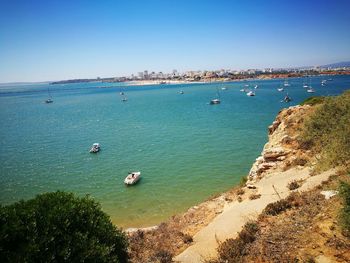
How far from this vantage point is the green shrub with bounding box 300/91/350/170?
1551 cm

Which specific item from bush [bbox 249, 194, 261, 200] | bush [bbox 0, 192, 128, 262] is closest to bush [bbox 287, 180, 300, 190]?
bush [bbox 249, 194, 261, 200]

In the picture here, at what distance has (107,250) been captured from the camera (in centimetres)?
823

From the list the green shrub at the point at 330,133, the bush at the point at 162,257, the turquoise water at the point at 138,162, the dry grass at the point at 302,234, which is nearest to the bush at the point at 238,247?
the dry grass at the point at 302,234

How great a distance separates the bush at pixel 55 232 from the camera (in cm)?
688

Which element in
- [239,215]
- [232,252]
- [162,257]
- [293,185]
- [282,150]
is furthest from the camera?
[282,150]

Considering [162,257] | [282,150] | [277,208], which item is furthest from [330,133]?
[162,257]

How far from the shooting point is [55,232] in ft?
24.8

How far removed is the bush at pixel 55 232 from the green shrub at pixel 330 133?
13182 mm

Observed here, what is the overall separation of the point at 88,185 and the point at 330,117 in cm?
2725

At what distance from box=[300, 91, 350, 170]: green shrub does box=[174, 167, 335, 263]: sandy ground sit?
1366mm

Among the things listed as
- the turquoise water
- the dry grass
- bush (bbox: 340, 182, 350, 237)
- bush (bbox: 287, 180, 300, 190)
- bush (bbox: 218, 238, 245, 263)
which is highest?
bush (bbox: 340, 182, 350, 237)

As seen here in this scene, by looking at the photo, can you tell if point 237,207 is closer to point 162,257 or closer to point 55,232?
point 162,257

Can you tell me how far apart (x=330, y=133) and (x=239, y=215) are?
11057mm

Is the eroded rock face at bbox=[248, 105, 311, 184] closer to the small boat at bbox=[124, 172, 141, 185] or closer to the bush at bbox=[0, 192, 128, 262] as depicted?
the small boat at bbox=[124, 172, 141, 185]
